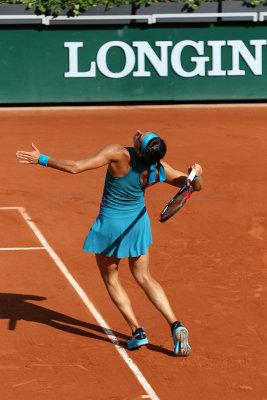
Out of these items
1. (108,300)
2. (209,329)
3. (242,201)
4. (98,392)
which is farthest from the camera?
(242,201)

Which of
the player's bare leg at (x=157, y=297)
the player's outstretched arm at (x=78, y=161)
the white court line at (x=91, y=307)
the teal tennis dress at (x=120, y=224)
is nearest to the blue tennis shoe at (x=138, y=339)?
the white court line at (x=91, y=307)

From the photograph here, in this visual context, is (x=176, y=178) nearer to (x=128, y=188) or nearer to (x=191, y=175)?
(x=191, y=175)

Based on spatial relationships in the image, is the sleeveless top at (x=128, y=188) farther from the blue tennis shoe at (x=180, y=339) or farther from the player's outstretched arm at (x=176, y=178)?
the blue tennis shoe at (x=180, y=339)

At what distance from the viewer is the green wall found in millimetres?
22766

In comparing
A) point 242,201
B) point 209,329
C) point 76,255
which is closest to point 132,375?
point 209,329

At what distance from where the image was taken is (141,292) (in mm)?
9016

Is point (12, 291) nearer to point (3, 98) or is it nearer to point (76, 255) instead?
point (76, 255)

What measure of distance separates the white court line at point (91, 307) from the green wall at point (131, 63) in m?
Answer: 11.0

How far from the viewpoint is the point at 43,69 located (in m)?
22.9

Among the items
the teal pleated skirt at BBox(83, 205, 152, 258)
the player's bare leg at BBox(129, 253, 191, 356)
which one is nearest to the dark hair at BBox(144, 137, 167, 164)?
the teal pleated skirt at BBox(83, 205, 152, 258)

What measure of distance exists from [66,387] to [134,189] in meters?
1.84

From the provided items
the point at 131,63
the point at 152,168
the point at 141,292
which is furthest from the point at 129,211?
the point at 131,63

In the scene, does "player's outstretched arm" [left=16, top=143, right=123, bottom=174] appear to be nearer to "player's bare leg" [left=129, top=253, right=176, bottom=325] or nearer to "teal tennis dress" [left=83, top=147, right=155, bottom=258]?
"teal tennis dress" [left=83, top=147, right=155, bottom=258]

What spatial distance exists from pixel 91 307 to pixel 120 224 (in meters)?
1.82
